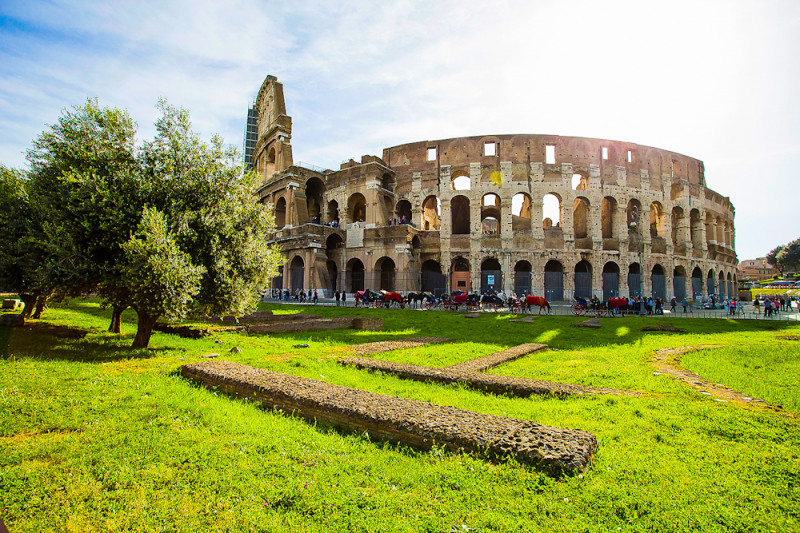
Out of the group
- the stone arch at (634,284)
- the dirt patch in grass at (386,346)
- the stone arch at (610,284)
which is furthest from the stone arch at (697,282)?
the dirt patch in grass at (386,346)

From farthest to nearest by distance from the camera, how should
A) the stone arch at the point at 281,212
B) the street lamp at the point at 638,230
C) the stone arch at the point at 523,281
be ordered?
1. the stone arch at the point at 281,212
2. the street lamp at the point at 638,230
3. the stone arch at the point at 523,281

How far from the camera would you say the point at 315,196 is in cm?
4122

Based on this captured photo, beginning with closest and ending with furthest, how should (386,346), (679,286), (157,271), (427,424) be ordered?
(427,424) < (157,271) < (386,346) < (679,286)

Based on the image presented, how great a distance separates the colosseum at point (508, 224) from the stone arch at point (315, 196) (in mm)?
3219

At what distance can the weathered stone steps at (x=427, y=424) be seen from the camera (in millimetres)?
3278

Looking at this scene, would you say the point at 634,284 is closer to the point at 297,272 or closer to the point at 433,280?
the point at 433,280

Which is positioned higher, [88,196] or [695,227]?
[695,227]

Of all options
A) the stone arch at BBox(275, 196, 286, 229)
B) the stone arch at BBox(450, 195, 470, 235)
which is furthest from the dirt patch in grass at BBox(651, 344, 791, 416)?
the stone arch at BBox(275, 196, 286, 229)

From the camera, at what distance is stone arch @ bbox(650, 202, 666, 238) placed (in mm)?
34922

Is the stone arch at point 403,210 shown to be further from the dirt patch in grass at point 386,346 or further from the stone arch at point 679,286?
the dirt patch in grass at point 386,346

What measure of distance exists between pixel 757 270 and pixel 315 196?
125 metres

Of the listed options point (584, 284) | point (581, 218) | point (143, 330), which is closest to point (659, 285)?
point (584, 284)

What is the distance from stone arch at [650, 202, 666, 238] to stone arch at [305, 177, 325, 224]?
105 feet

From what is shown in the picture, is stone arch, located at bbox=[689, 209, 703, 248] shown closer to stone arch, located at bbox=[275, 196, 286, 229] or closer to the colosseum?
the colosseum
